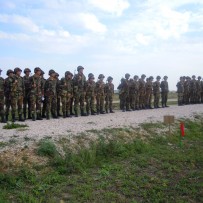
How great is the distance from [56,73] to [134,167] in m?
7.76

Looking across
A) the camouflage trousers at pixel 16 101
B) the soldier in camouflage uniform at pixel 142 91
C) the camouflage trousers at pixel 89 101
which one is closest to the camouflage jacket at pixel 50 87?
the camouflage trousers at pixel 16 101

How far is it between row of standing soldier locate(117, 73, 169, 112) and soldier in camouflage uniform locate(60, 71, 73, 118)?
5.02m

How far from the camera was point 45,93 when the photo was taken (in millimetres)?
14586

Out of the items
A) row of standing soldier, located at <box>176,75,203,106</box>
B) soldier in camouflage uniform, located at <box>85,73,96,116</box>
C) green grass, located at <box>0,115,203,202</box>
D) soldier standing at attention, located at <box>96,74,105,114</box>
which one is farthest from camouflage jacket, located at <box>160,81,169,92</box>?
green grass, located at <box>0,115,203,202</box>

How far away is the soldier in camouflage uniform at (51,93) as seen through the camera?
14555 millimetres

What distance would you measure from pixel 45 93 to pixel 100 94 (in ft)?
13.3

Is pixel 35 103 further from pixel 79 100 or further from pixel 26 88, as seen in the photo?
pixel 79 100

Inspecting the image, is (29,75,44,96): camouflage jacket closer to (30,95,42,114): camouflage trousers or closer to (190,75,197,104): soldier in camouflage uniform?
(30,95,42,114): camouflage trousers

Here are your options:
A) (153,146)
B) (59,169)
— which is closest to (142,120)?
(153,146)

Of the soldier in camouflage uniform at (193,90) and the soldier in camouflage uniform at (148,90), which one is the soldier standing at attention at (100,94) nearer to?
the soldier in camouflage uniform at (148,90)

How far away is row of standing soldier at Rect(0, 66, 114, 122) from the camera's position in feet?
44.5

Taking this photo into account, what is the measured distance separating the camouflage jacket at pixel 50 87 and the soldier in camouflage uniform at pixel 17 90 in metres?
1.14

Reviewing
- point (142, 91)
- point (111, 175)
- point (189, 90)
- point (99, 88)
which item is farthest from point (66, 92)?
point (189, 90)

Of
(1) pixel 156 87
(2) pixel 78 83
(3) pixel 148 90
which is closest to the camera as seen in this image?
(2) pixel 78 83
